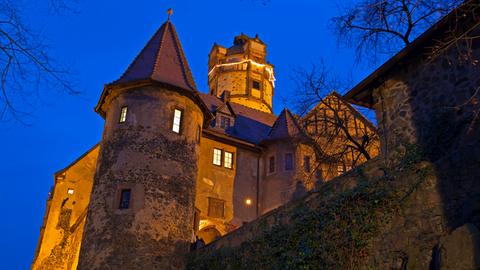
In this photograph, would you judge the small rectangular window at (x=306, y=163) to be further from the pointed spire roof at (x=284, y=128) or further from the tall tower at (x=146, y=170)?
the tall tower at (x=146, y=170)

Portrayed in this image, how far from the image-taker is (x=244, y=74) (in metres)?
47.1

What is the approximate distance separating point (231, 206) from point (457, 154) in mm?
17753

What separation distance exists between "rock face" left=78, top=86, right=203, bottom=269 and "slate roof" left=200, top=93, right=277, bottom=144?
6313mm

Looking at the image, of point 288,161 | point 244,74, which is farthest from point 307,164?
point 244,74

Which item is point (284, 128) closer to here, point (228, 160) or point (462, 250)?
point (228, 160)

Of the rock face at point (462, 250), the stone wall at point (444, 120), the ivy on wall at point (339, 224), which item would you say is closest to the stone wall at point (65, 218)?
the ivy on wall at point (339, 224)

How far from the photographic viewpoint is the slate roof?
28453mm

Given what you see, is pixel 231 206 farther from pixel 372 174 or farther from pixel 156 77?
pixel 372 174

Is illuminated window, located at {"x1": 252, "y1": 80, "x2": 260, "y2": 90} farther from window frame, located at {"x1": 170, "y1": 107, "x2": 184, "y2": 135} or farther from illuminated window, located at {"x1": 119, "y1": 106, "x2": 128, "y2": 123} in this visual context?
illuminated window, located at {"x1": 119, "y1": 106, "x2": 128, "y2": 123}

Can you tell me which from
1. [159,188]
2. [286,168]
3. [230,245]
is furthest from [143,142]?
[286,168]

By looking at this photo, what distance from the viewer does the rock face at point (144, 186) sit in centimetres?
1808

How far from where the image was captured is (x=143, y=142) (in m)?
19.9

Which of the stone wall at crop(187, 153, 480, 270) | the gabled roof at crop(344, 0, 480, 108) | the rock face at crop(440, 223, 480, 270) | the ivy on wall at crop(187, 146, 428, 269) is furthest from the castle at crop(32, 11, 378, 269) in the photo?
the rock face at crop(440, 223, 480, 270)

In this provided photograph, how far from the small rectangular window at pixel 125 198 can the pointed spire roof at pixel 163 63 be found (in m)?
5.15
